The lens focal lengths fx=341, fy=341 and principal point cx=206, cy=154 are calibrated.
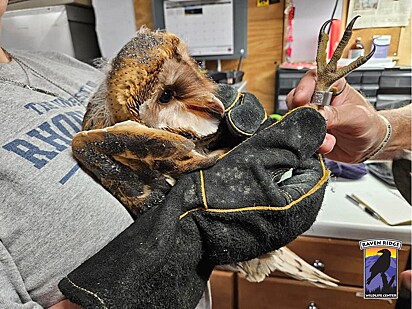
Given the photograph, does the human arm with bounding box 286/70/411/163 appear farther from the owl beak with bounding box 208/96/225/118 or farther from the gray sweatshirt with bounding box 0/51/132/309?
the gray sweatshirt with bounding box 0/51/132/309

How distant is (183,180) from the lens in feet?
1.47

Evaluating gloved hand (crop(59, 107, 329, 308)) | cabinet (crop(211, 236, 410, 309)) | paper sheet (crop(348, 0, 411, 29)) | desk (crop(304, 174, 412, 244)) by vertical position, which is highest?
paper sheet (crop(348, 0, 411, 29))

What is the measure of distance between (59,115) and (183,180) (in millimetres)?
249

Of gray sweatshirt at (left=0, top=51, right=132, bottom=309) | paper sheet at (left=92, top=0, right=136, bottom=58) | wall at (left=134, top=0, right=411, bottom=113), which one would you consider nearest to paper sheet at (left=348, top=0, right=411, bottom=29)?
wall at (left=134, top=0, right=411, bottom=113)

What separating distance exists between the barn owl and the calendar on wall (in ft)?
2.43

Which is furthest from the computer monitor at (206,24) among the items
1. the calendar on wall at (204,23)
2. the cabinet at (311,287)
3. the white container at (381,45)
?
the cabinet at (311,287)

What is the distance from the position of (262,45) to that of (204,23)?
296 millimetres

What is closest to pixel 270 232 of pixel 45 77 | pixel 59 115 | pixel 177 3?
pixel 59 115

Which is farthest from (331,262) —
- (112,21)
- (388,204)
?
(112,21)

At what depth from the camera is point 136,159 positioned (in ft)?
1.41

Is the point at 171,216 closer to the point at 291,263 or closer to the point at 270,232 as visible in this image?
the point at 270,232

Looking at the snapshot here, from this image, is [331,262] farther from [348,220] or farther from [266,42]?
[266,42]

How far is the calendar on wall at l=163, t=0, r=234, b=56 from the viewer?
118 cm

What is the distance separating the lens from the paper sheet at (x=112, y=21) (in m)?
1.19
